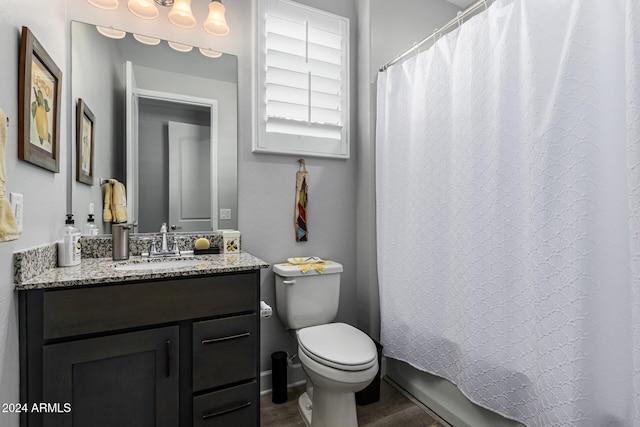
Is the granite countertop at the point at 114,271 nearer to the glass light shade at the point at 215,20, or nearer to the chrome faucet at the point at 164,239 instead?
the chrome faucet at the point at 164,239

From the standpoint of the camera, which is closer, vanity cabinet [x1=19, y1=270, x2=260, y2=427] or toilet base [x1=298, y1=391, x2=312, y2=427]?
vanity cabinet [x1=19, y1=270, x2=260, y2=427]

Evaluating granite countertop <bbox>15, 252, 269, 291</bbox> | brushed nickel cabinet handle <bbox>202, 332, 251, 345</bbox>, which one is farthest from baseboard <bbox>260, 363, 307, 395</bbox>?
granite countertop <bbox>15, 252, 269, 291</bbox>

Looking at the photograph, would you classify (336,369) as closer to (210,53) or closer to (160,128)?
(160,128)

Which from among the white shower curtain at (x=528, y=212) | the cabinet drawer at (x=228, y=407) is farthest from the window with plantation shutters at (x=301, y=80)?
the cabinet drawer at (x=228, y=407)

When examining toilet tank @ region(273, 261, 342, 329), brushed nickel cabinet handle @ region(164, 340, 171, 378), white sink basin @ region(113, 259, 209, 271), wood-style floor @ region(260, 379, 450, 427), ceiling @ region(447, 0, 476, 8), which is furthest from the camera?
ceiling @ region(447, 0, 476, 8)

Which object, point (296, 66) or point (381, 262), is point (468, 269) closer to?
point (381, 262)

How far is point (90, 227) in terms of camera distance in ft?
5.21

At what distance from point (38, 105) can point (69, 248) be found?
1.88 feet

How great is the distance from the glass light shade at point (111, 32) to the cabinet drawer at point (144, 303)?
4.33 feet

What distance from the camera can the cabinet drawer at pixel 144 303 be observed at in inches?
42.6

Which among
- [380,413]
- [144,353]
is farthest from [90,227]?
[380,413]

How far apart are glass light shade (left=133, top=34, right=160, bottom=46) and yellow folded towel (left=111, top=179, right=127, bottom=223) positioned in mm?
764

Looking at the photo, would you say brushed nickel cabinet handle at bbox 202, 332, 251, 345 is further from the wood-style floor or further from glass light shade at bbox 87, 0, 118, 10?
glass light shade at bbox 87, 0, 118, 10

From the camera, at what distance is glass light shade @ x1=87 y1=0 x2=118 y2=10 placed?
156 centimetres
